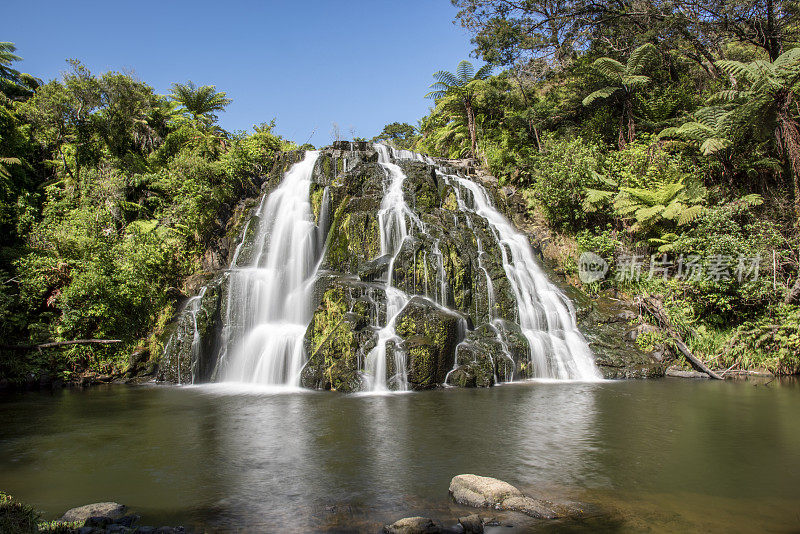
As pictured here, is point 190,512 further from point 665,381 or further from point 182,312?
point 665,381

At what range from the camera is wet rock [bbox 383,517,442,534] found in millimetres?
3984

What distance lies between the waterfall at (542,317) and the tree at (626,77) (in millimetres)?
6786

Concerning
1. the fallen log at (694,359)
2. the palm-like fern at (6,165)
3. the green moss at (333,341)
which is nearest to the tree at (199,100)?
the palm-like fern at (6,165)

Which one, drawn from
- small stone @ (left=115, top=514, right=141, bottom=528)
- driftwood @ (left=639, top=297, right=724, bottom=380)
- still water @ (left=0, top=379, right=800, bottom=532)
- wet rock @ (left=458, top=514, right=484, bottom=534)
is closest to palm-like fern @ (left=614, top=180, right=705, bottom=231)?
driftwood @ (left=639, top=297, right=724, bottom=380)

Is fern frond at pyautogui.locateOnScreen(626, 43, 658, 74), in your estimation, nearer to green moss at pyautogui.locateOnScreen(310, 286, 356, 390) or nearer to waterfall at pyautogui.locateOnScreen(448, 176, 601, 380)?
waterfall at pyautogui.locateOnScreen(448, 176, 601, 380)

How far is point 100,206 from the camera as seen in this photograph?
18.1 metres

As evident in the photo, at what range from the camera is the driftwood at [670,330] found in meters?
13.0

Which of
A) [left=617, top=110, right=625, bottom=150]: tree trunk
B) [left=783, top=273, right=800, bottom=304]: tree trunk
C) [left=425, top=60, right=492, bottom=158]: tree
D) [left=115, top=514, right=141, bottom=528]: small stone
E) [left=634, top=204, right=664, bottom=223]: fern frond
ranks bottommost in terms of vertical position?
[left=115, top=514, right=141, bottom=528]: small stone

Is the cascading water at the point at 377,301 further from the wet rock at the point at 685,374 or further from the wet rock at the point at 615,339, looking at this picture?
the wet rock at the point at 685,374

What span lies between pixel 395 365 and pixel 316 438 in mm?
4358

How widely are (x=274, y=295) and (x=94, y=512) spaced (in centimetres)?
1115

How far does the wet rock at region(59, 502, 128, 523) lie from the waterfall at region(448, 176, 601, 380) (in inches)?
432

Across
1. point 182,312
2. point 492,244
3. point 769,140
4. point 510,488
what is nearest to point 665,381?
point 492,244

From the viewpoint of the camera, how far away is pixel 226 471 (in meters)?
6.17
